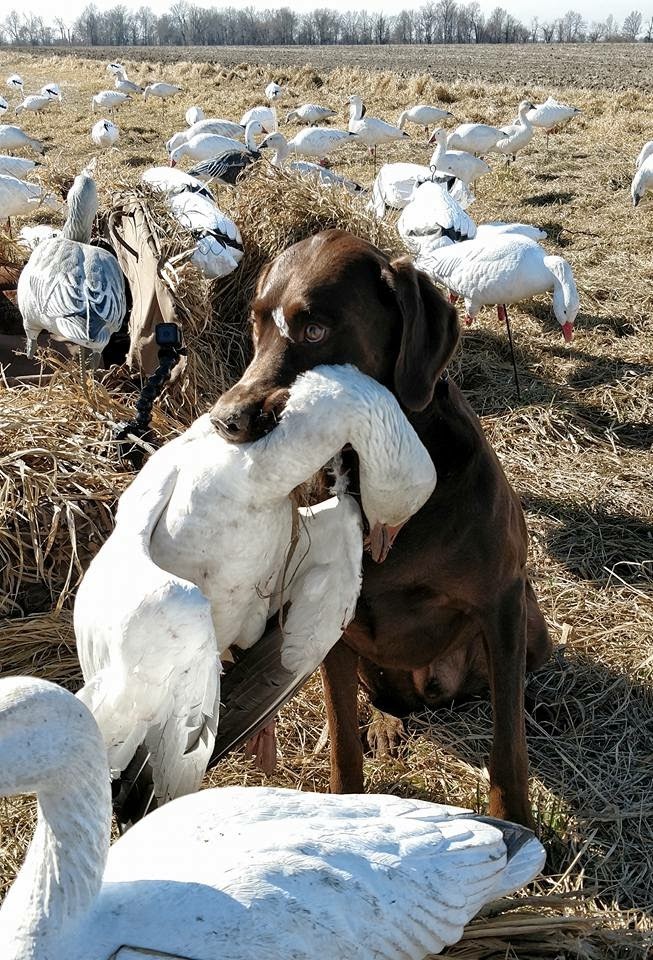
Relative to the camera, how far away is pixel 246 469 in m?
2.21

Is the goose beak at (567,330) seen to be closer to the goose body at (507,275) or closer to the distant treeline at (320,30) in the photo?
the goose body at (507,275)

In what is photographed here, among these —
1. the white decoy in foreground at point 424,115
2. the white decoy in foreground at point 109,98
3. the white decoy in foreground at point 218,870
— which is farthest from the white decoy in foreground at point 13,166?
the white decoy in foreground at point 218,870

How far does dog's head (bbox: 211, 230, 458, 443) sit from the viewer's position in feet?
7.73

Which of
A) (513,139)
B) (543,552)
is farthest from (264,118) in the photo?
(543,552)

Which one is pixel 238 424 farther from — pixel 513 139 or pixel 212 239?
pixel 513 139

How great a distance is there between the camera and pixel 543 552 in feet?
14.4

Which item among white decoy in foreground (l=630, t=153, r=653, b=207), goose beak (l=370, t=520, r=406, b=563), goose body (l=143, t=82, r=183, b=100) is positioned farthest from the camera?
goose body (l=143, t=82, r=183, b=100)

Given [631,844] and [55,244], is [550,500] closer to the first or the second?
[631,844]

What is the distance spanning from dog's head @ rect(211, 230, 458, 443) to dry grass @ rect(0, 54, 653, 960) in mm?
1395

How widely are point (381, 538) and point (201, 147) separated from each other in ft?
36.5

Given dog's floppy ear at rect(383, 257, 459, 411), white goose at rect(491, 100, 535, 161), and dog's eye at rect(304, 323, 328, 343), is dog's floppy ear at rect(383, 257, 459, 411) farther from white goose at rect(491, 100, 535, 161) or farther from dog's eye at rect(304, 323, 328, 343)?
white goose at rect(491, 100, 535, 161)

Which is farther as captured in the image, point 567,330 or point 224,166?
point 224,166

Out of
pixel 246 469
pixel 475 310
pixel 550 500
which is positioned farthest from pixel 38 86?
pixel 246 469

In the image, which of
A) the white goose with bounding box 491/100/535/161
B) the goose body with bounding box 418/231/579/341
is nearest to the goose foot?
the goose body with bounding box 418/231/579/341
